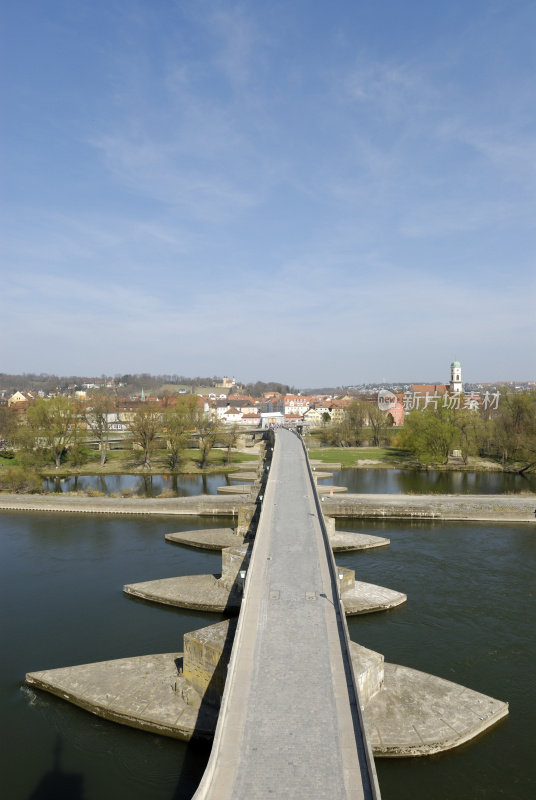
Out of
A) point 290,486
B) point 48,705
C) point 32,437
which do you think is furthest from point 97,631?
point 32,437

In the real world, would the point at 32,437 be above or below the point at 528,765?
above

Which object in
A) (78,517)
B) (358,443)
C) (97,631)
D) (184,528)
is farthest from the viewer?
(358,443)

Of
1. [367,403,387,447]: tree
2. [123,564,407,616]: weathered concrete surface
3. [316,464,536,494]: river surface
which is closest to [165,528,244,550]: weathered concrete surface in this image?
[123,564,407,616]: weathered concrete surface

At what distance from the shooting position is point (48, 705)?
1537 cm

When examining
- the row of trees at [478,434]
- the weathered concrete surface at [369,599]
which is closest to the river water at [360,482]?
the row of trees at [478,434]

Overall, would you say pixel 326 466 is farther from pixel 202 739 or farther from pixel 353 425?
pixel 202 739

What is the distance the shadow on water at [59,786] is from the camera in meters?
12.0

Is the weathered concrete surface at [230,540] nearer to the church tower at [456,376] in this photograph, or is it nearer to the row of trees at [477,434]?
the row of trees at [477,434]

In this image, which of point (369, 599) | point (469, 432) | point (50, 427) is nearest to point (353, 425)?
point (469, 432)

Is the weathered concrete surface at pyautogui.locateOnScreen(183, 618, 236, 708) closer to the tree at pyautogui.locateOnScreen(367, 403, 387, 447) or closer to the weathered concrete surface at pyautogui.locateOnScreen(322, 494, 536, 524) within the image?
the weathered concrete surface at pyautogui.locateOnScreen(322, 494, 536, 524)

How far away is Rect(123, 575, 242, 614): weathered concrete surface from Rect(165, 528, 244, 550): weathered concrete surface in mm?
5269

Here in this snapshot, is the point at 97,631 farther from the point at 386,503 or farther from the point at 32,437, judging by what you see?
the point at 32,437

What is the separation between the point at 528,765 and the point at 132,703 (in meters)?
10.1

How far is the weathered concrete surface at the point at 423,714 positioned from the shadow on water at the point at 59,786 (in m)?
6.90
